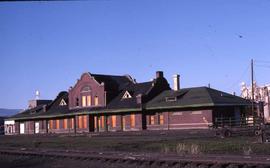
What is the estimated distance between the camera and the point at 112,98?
65375mm

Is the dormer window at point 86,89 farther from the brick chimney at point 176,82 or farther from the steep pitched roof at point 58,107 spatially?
the brick chimney at point 176,82

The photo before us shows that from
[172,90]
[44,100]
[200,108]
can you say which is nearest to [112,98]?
[172,90]

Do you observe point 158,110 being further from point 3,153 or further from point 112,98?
point 3,153

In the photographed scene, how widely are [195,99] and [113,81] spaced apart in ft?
59.7

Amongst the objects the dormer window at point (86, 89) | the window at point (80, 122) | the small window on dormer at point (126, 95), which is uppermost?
the dormer window at point (86, 89)

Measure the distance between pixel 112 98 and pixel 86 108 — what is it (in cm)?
391

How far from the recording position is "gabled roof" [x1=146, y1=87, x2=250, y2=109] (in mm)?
51534

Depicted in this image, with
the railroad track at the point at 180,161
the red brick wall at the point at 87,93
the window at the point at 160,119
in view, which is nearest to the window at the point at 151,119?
the window at the point at 160,119

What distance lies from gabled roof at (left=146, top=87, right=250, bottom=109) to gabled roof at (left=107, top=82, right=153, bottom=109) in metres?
2.04

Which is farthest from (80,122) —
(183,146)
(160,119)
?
(183,146)

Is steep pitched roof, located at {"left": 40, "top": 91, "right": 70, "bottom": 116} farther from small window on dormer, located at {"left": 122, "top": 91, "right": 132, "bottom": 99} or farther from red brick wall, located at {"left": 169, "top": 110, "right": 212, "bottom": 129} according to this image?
red brick wall, located at {"left": 169, "top": 110, "right": 212, "bottom": 129}

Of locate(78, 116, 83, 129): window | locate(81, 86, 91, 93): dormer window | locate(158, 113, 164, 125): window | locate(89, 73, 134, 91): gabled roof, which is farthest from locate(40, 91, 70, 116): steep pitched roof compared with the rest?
locate(158, 113, 164, 125): window

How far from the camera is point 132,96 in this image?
2473 inches

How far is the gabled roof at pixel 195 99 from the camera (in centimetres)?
5153
